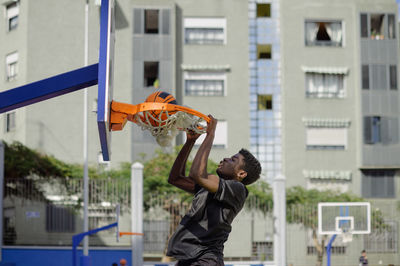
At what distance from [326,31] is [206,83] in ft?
21.1

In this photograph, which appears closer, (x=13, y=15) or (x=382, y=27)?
(x=13, y=15)

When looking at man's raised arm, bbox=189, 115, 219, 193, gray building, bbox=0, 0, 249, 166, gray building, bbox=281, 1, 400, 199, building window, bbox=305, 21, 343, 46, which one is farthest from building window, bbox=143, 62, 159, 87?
man's raised arm, bbox=189, 115, 219, 193

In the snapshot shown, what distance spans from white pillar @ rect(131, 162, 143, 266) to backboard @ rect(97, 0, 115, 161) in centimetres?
1465

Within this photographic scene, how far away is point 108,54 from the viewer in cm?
520

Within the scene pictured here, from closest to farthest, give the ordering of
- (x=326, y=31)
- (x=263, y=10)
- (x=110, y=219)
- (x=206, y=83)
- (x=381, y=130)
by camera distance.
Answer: (x=110, y=219), (x=381, y=130), (x=206, y=83), (x=326, y=31), (x=263, y=10)

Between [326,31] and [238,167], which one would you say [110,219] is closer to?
[238,167]

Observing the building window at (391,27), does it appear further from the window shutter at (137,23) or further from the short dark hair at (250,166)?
the short dark hair at (250,166)

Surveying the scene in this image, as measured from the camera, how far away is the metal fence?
21.2 meters

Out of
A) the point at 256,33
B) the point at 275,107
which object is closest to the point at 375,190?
the point at 275,107

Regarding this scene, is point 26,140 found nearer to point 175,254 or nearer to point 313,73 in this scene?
point 313,73

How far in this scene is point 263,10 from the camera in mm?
35188

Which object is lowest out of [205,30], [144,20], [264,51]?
[264,51]

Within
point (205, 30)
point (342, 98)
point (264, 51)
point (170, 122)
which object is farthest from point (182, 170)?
point (264, 51)

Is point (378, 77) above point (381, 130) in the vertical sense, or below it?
above
